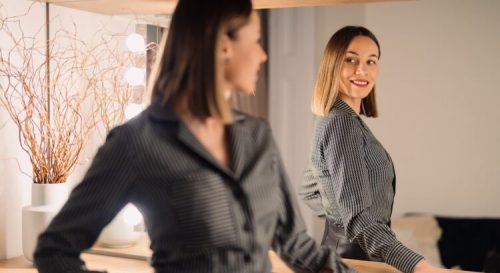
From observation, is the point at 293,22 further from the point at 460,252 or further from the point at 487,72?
the point at 460,252

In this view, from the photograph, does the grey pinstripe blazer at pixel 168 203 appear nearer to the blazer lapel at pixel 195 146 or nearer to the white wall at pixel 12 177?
the blazer lapel at pixel 195 146

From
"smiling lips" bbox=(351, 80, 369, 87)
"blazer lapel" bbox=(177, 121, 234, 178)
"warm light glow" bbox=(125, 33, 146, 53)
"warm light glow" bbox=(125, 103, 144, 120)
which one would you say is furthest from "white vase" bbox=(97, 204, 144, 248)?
"blazer lapel" bbox=(177, 121, 234, 178)

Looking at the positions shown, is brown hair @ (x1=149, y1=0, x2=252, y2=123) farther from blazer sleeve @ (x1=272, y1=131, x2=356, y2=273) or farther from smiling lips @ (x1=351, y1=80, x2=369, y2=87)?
smiling lips @ (x1=351, y1=80, x2=369, y2=87)

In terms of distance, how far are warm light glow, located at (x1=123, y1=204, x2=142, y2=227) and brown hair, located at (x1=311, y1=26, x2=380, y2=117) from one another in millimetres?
689

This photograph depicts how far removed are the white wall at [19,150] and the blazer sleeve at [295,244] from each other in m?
1.04

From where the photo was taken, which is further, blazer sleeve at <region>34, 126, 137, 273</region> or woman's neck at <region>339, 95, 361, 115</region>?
woman's neck at <region>339, 95, 361, 115</region>

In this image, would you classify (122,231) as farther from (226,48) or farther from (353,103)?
(226,48)

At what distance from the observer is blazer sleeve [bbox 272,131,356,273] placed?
1.10m

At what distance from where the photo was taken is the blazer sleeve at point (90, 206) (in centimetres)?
95

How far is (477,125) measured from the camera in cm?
152

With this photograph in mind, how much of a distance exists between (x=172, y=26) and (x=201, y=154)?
206 millimetres

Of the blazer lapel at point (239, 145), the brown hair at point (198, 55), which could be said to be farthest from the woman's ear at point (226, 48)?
the blazer lapel at point (239, 145)

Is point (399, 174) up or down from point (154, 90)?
down

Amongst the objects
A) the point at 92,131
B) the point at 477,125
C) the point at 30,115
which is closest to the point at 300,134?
the point at 477,125
